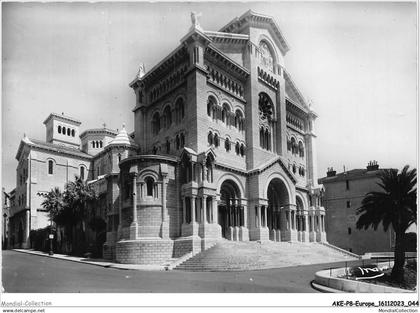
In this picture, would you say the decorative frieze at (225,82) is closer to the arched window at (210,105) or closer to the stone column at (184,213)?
the arched window at (210,105)

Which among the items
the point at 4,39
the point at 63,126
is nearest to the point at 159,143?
the point at 4,39

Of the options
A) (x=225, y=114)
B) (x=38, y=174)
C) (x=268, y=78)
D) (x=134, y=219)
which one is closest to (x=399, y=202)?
(x=134, y=219)

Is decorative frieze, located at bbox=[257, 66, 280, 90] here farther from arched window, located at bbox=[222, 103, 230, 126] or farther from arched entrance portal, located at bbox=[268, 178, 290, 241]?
arched entrance portal, located at bbox=[268, 178, 290, 241]

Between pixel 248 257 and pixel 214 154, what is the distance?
→ 10110mm

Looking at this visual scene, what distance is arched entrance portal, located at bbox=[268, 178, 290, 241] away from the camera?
149ft

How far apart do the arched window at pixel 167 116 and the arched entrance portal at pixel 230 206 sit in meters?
8.76

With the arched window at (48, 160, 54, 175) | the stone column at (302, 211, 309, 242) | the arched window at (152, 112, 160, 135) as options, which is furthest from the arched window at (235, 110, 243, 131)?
the arched window at (48, 160, 54, 175)

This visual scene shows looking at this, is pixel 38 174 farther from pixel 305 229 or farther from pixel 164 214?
pixel 305 229

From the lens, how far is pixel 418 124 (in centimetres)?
1648

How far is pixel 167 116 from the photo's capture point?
42844mm

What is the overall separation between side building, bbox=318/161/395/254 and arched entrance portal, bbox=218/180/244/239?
23.7 m
